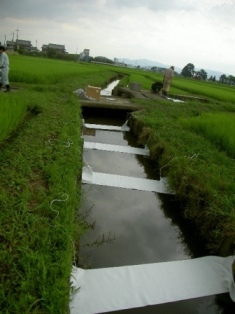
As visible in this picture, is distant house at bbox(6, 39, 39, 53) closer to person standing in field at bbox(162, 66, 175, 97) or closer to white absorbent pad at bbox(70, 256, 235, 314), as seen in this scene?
person standing in field at bbox(162, 66, 175, 97)

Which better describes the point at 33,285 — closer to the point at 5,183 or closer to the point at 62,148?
the point at 5,183

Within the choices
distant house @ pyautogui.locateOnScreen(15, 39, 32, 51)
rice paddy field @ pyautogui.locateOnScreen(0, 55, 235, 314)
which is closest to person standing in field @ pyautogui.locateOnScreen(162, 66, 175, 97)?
rice paddy field @ pyautogui.locateOnScreen(0, 55, 235, 314)

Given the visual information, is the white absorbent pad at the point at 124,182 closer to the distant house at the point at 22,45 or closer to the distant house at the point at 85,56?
the distant house at the point at 22,45

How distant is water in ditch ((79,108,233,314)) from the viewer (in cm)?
239

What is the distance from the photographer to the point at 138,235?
3125 millimetres

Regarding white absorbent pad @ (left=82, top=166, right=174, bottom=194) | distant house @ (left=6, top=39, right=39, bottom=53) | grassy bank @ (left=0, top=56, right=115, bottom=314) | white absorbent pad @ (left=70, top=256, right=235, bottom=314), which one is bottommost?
white absorbent pad @ (left=70, top=256, right=235, bottom=314)

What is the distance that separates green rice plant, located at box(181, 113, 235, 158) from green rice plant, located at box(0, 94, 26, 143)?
3532mm

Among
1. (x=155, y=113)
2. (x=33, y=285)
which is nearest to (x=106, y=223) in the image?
(x=33, y=285)

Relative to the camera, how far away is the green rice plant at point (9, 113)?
3472 millimetres

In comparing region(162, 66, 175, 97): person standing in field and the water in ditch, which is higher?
region(162, 66, 175, 97): person standing in field

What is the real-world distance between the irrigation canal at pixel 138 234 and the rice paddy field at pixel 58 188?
197 millimetres

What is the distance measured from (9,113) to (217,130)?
385cm

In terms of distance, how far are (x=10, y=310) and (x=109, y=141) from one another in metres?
5.26

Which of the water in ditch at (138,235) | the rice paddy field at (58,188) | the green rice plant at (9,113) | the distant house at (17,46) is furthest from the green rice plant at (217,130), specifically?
the distant house at (17,46)
